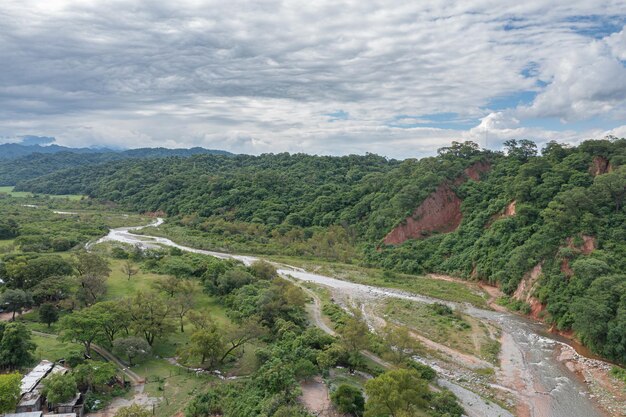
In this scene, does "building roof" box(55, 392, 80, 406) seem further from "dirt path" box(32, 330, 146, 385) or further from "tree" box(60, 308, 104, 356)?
"tree" box(60, 308, 104, 356)

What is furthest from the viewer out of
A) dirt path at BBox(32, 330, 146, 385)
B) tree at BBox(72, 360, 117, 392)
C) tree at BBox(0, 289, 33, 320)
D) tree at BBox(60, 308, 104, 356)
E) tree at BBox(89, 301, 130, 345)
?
tree at BBox(0, 289, 33, 320)

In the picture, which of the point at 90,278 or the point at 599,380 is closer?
the point at 599,380

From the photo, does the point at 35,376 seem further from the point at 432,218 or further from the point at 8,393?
the point at 432,218

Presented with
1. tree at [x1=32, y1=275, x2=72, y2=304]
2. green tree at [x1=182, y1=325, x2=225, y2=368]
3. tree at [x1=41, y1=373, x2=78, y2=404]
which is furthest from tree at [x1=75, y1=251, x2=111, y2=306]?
tree at [x1=41, y1=373, x2=78, y2=404]

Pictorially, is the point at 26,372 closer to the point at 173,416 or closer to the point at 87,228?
the point at 173,416

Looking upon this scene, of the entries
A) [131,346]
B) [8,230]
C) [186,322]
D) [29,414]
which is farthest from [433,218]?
[8,230]

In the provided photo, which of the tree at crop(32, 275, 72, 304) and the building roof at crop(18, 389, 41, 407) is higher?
A: the tree at crop(32, 275, 72, 304)

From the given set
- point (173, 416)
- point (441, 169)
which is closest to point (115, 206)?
point (441, 169)
